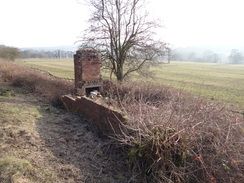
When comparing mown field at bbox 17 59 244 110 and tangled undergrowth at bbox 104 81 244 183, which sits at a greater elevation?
tangled undergrowth at bbox 104 81 244 183

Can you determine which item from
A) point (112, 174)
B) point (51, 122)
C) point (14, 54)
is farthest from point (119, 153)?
point (14, 54)

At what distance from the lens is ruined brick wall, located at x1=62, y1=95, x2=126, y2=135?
405cm

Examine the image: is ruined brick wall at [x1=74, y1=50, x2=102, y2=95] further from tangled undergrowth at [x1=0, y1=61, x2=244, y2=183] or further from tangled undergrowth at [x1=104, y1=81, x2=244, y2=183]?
tangled undergrowth at [x1=104, y1=81, x2=244, y2=183]

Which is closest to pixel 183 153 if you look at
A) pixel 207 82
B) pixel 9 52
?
pixel 207 82

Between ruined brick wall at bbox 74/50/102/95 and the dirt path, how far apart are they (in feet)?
8.26

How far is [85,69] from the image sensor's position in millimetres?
7320

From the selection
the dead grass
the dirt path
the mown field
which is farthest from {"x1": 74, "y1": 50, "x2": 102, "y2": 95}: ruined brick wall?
the mown field

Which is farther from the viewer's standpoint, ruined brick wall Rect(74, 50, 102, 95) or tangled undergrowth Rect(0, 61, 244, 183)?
ruined brick wall Rect(74, 50, 102, 95)

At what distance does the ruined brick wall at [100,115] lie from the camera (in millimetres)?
4047

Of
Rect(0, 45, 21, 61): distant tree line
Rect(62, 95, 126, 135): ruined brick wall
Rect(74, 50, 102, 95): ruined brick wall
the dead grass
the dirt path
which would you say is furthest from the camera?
Rect(0, 45, 21, 61): distant tree line

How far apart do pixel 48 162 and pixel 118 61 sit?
8667 mm

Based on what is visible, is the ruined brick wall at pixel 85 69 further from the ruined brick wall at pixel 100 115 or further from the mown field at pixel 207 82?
the mown field at pixel 207 82

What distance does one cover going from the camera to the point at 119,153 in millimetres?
3674

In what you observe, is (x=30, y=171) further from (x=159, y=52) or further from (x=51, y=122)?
(x=159, y=52)
